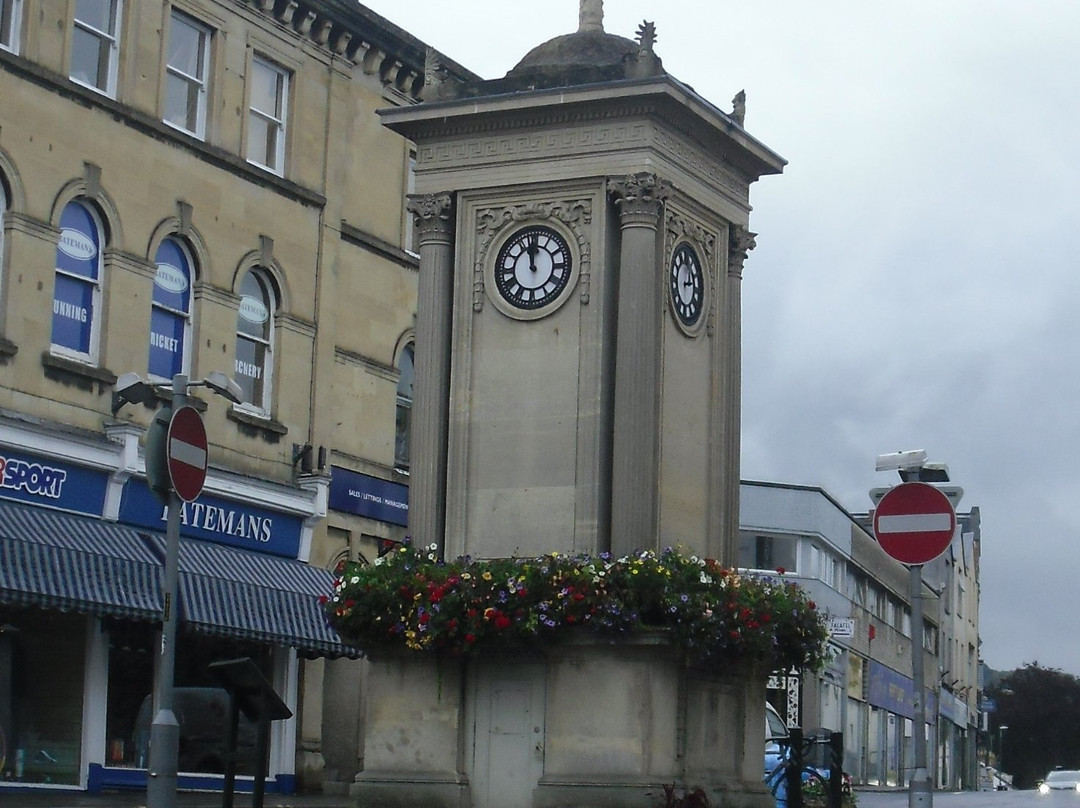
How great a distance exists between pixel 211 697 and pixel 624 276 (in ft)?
26.0

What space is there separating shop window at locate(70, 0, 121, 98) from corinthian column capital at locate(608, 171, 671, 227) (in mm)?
11081

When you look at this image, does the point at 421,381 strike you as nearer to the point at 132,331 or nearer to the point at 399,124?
the point at 399,124

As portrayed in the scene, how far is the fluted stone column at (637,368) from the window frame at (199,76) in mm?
11925

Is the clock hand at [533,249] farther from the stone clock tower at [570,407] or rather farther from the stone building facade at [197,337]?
the stone building facade at [197,337]

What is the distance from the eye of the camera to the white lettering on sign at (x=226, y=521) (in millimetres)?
29562

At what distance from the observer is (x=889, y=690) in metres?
70.8

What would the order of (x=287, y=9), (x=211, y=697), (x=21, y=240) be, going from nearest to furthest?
(x=211, y=697), (x=21, y=240), (x=287, y=9)

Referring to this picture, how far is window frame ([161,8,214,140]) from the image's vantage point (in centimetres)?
2989

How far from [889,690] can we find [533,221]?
53.2 meters

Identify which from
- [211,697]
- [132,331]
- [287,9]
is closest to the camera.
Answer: [211,697]

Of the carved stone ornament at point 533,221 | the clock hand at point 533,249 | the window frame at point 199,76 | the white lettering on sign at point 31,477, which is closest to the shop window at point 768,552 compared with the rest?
the window frame at point 199,76

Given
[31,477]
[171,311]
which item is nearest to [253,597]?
[31,477]

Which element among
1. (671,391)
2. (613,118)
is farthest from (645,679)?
(613,118)

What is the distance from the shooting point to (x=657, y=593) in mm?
18516
